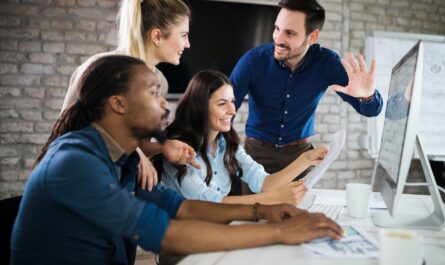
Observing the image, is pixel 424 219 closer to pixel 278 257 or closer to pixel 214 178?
pixel 278 257

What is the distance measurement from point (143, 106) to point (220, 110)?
75 cm

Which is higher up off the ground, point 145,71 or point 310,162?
point 145,71

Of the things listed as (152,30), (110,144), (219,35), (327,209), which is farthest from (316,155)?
(219,35)

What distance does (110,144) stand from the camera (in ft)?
3.62

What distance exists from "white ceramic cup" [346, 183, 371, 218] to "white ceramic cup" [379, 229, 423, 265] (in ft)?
1.81

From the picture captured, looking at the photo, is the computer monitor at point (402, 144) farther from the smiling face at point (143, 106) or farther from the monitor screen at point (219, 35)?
the monitor screen at point (219, 35)

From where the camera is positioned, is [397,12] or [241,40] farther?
[397,12]

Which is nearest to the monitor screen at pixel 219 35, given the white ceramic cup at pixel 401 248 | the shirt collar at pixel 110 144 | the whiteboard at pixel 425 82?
the whiteboard at pixel 425 82

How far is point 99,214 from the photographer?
922 millimetres

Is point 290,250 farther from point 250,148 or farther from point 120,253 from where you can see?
point 250,148

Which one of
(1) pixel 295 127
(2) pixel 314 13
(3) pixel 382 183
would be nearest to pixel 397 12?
(2) pixel 314 13

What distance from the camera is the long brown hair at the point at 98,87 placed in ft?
3.57

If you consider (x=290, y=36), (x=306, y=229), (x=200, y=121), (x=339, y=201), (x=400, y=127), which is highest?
(x=290, y=36)

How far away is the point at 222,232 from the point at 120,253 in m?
0.30
